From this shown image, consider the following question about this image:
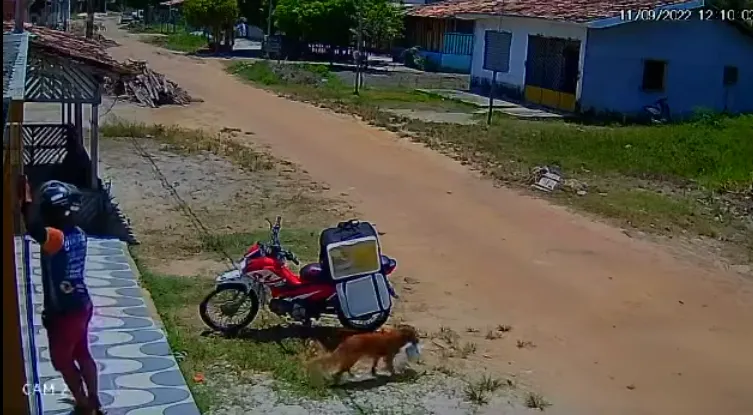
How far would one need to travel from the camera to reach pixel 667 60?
27906 mm

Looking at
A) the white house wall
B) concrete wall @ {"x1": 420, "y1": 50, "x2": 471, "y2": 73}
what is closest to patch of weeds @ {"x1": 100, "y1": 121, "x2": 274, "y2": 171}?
the white house wall

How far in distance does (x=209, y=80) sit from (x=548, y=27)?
35.0 feet

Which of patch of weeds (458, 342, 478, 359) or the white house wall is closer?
patch of weeds (458, 342, 478, 359)

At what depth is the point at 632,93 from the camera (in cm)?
2791

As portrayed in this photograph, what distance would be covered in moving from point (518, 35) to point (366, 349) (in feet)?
81.8

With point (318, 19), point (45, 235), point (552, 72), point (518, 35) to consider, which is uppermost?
point (318, 19)

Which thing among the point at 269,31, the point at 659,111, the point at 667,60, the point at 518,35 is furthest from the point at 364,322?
the point at 269,31

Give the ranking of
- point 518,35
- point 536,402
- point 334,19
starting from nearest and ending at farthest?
point 536,402 → point 518,35 → point 334,19

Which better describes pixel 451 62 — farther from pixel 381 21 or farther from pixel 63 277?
pixel 63 277

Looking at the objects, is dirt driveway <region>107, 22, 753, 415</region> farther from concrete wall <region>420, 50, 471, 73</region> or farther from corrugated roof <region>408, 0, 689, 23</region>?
concrete wall <region>420, 50, 471, 73</region>

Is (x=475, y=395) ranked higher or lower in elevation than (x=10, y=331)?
lower

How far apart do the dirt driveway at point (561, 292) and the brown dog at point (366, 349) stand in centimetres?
105

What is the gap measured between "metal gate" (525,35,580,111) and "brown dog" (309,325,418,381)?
70.5 feet

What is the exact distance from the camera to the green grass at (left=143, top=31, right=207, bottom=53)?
155 ft
